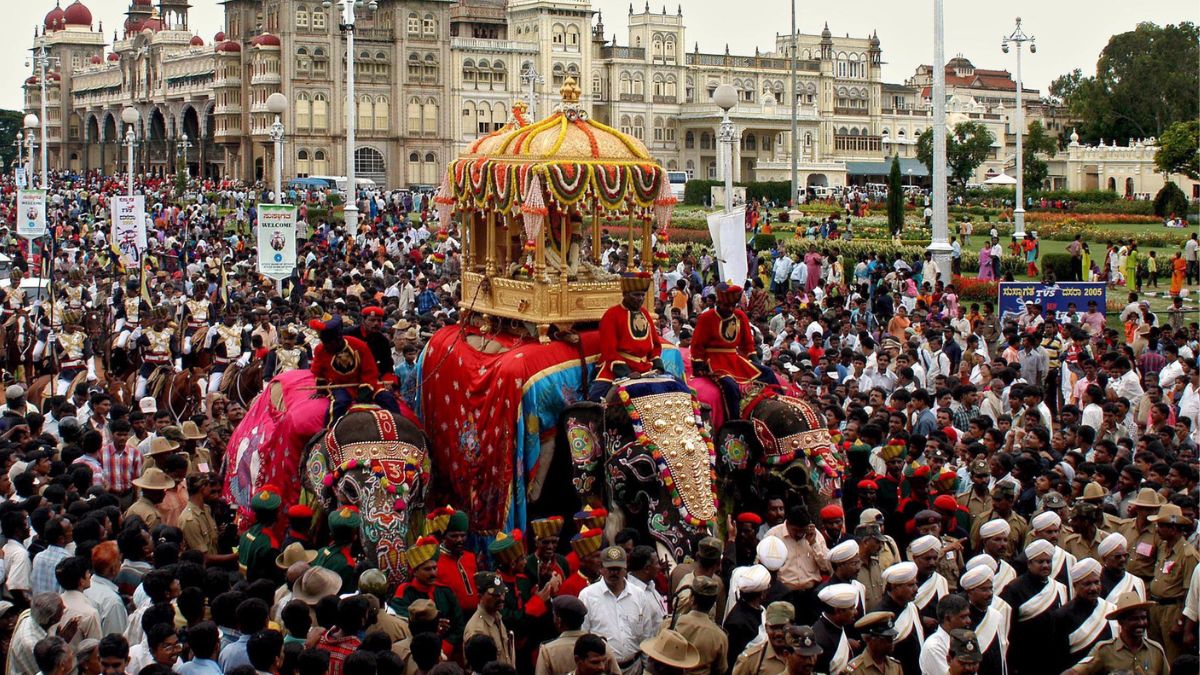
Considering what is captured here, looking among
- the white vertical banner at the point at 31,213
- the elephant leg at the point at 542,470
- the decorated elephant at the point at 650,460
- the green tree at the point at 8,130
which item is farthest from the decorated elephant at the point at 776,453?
the green tree at the point at 8,130

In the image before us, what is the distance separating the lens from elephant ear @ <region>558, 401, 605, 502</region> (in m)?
9.31

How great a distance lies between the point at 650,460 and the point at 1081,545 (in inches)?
93.3

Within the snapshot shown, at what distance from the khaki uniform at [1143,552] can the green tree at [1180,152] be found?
5067 cm

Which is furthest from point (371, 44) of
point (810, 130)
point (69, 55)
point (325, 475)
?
point (325, 475)

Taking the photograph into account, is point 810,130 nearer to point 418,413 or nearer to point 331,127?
point 331,127

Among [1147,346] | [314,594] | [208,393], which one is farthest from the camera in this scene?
[1147,346]

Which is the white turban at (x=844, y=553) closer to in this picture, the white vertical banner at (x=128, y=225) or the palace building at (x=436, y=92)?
the white vertical banner at (x=128, y=225)

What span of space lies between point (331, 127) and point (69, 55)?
35.9 meters

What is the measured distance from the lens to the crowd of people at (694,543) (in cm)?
689

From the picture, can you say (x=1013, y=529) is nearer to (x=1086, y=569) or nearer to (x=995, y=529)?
(x=995, y=529)

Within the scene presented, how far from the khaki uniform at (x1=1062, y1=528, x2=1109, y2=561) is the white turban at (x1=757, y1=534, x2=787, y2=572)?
1.56m

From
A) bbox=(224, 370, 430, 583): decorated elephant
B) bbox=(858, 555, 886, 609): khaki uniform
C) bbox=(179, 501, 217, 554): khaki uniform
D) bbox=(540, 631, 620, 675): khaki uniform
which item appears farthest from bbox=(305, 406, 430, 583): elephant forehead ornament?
bbox=(858, 555, 886, 609): khaki uniform

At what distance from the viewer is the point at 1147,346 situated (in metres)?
15.8

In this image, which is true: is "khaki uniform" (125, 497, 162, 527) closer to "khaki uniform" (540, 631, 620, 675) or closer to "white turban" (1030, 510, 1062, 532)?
"khaki uniform" (540, 631, 620, 675)
